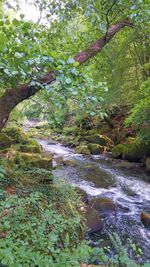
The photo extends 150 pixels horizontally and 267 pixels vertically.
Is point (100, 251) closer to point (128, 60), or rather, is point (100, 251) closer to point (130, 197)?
point (130, 197)

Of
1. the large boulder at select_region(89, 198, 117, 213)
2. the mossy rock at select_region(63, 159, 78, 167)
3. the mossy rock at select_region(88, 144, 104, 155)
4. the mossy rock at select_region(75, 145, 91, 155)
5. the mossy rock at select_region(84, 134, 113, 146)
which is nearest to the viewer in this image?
the large boulder at select_region(89, 198, 117, 213)

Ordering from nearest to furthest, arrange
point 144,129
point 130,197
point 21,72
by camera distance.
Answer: point 21,72
point 130,197
point 144,129

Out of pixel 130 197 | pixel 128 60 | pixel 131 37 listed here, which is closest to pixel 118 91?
pixel 128 60

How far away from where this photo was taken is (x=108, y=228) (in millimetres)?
4668

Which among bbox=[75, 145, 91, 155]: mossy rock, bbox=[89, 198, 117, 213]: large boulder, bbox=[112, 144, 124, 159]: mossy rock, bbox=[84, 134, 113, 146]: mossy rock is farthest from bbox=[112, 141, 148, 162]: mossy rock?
bbox=[89, 198, 117, 213]: large boulder

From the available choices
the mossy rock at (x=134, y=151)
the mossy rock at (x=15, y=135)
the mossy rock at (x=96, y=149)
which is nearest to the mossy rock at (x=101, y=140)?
the mossy rock at (x=96, y=149)

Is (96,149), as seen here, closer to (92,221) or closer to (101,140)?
(101,140)

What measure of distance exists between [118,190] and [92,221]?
2527 mm

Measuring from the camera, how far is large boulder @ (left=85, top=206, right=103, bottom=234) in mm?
4434

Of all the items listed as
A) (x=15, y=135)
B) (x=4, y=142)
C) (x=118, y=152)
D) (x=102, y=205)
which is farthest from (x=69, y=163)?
(x=102, y=205)

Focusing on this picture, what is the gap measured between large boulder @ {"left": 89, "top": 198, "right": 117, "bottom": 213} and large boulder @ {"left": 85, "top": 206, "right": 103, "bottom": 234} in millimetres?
648

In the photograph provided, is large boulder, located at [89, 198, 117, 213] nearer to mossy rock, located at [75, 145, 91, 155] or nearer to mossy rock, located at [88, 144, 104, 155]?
Answer: mossy rock, located at [75, 145, 91, 155]

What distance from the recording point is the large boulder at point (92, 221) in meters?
4.43

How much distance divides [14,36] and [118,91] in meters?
9.25
